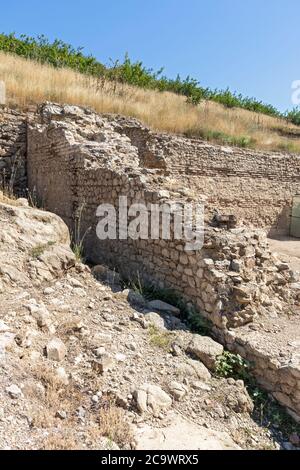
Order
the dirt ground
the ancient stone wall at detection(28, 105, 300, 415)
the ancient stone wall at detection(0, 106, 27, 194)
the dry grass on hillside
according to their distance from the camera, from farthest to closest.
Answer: the dry grass on hillside < the dirt ground < the ancient stone wall at detection(0, 106, 27, 194) < the ancient stone wall at detection(28, 105, 300, 415)

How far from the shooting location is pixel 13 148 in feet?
29.2

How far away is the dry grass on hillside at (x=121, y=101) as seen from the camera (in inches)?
383

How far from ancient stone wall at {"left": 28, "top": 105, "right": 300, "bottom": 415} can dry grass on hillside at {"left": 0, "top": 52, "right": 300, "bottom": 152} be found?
221 centimetres

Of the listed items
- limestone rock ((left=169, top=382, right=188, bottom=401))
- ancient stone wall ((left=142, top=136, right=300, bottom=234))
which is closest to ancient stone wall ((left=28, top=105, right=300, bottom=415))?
limestone rock ((left=169, top=382, right=188, bottom=401))

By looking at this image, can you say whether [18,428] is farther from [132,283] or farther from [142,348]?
[132,283]

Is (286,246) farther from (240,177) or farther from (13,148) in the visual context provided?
(13,148)

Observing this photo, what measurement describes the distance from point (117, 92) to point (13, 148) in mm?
5180

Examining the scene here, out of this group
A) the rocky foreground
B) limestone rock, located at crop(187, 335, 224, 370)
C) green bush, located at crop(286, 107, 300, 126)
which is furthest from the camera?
green bush, located at crop(286, 107, 300, 126)

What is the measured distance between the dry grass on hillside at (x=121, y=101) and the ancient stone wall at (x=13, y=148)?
1.80ft

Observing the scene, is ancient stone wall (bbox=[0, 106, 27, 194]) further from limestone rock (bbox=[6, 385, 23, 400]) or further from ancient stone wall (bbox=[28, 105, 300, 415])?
limestone rock (bbox=[6, 385, 23, 400])

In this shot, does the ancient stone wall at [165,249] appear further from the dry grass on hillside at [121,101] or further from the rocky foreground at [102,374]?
the dry grass on hillside at [121,101]

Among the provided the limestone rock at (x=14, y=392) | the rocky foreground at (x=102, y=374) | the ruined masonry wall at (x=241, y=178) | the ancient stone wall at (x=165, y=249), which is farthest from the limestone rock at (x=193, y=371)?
the ruined masonry wall at (x=241, y=178)

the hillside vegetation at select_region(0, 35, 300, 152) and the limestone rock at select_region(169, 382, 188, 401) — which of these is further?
the hillside vegetation at select_region(0, 35, 300, 152)

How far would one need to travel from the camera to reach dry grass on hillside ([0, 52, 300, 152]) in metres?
9.73
